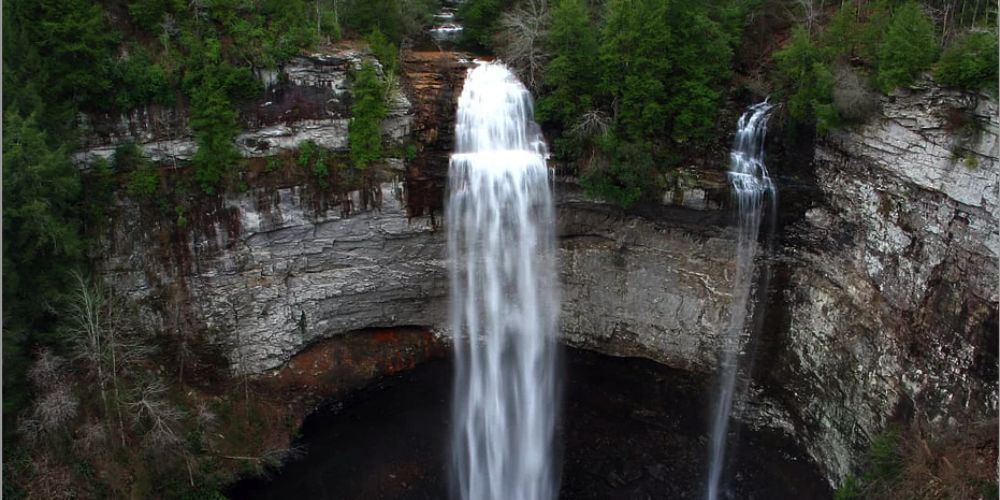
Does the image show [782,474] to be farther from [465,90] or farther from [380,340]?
[465,90]

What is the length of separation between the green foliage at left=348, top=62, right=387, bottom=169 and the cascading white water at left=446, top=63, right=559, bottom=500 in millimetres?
2255

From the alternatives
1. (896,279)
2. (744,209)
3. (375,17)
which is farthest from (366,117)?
(896,279)

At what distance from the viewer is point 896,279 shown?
55.3 feet

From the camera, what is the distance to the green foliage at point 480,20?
77.5ft

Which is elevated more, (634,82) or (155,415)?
(634,82)

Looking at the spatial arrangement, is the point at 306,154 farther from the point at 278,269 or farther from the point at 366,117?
the point at 278,269

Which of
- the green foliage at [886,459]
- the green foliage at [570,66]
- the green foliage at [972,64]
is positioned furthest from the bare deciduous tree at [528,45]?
the green foliage at [886,459]

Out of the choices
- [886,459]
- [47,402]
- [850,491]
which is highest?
[47,402]

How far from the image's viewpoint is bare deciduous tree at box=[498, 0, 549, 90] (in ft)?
67.8

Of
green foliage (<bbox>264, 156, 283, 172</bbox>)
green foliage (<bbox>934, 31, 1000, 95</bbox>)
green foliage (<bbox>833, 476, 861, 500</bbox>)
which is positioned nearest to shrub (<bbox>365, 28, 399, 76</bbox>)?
green foliage (<bbox>264, 156, 283, 172</bbox>)

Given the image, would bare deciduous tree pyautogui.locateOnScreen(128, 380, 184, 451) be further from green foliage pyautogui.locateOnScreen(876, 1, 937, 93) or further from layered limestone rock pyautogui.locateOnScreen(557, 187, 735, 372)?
green foliage pyautogui.locateOnScreen(876, 1, 937, 93)

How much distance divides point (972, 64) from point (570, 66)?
949cm

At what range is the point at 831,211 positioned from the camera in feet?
60.2

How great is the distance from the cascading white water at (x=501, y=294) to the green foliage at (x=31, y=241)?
9799 millimetres
